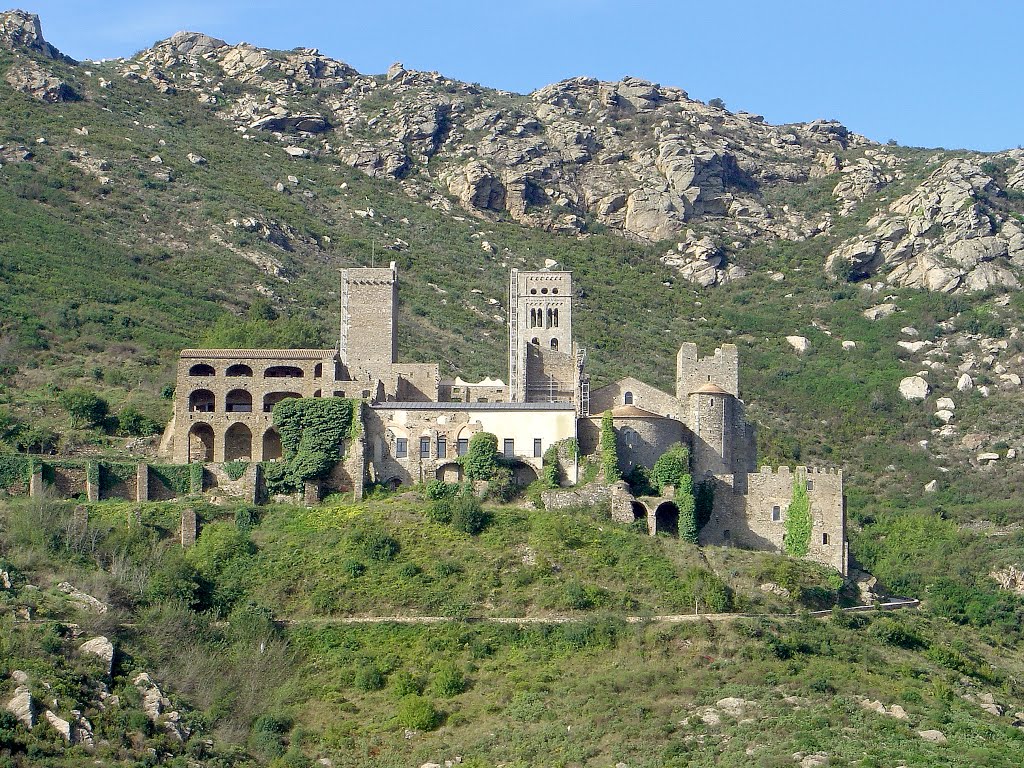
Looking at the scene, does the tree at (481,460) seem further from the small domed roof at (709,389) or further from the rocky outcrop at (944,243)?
the rocky outcrop at (944,243)

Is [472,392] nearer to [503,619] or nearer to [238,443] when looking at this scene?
[238,443]

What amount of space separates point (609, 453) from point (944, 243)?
67.3 meters

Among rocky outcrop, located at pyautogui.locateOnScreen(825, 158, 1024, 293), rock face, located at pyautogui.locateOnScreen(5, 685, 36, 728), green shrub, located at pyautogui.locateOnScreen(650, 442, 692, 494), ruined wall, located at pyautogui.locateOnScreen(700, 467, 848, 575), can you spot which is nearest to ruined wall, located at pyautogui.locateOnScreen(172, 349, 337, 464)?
green shrub, located at pyautogui.locateOnScreen(650, 442, 692, 494)

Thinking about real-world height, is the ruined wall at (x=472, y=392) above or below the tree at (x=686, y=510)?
above

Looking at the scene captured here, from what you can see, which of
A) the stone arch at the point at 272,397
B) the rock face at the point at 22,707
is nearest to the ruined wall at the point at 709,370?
the stone arch at the point at 272,397

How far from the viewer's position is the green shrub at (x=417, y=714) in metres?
53.1

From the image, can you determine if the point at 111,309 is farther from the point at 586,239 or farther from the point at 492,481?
the point at 586,239

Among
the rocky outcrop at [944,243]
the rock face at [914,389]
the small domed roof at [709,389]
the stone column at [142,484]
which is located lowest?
the stone column at [142,484]

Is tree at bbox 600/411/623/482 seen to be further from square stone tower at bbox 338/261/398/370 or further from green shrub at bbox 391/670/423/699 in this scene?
green shrub at bbox 391/670/423/699

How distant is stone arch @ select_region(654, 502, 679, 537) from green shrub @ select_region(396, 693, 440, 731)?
14175 millimetres

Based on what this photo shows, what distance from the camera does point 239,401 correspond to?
70000 millimetres

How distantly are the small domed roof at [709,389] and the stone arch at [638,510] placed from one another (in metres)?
5.88

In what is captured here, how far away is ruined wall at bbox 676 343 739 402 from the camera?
68213 mm

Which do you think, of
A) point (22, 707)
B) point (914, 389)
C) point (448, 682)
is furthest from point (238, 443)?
point (914, 389)
